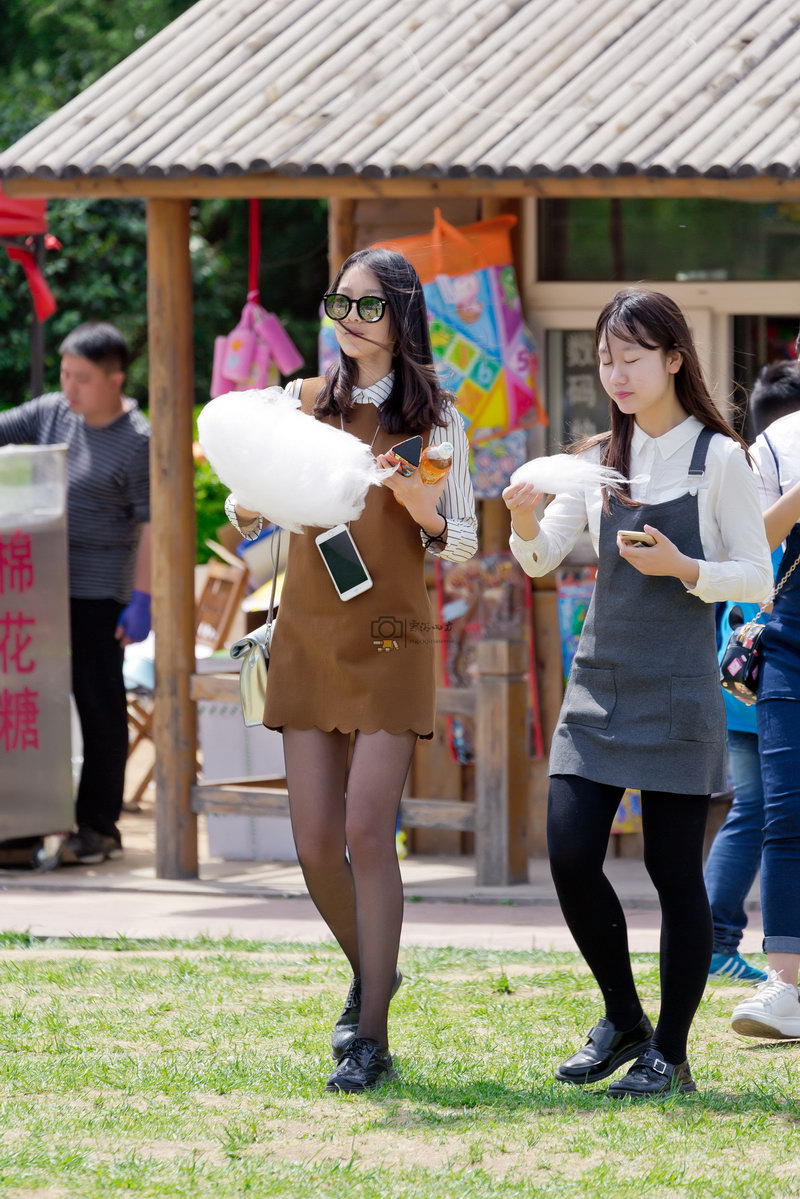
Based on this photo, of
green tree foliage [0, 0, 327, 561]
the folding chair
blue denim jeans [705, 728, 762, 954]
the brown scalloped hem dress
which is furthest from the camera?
green tree foliage [0, 0, 327, 561]

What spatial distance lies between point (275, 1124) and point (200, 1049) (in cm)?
71

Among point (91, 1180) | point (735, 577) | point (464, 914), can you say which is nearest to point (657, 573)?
point (735, 577)

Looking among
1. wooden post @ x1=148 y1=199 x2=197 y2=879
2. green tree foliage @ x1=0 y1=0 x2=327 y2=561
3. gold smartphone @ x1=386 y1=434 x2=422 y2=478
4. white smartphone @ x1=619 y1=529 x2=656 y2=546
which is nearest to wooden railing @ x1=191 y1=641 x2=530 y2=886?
wooden post @ x1=148 y1=199 x2=197 y2=879

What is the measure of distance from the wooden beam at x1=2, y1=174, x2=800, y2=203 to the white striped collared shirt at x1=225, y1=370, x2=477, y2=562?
248 cm

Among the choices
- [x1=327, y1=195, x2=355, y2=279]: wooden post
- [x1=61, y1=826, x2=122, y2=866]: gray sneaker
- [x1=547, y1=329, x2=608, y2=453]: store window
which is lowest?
[x1=61, y1=826, x2=122, y2=866]: gray sneaker

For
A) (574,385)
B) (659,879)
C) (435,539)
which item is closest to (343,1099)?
(659,879)

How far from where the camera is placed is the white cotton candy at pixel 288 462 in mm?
4066

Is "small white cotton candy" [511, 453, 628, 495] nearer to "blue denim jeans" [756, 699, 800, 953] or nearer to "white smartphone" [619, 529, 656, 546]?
"white smartphone" [619, 529, 656, 546]

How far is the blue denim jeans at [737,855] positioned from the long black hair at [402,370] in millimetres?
1723

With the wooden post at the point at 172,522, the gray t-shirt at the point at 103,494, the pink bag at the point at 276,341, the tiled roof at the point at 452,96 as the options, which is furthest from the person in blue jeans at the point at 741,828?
the gray t-shirt at the point at 103,494

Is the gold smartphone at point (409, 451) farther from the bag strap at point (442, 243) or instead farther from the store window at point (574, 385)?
the store window at point (574, 385)

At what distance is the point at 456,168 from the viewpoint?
6.58 m

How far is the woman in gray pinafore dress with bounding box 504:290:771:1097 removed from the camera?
12.8ft

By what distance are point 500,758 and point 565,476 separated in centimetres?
314
